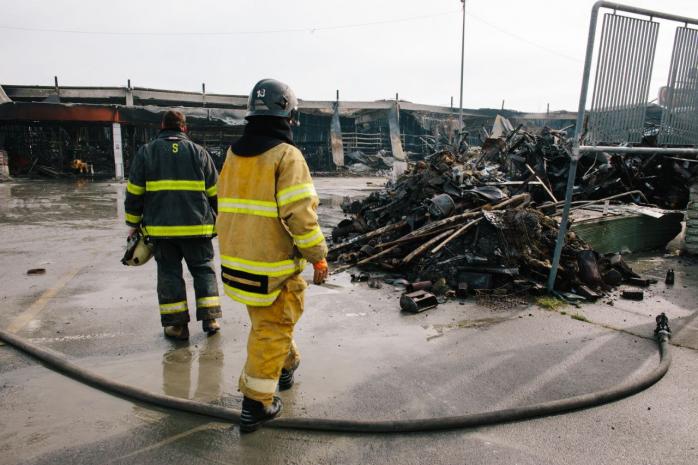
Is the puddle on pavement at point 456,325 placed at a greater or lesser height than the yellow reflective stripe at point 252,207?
lesser

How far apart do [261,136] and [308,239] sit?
69 centimetres

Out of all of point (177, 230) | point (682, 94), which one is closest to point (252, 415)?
point (177, 230)

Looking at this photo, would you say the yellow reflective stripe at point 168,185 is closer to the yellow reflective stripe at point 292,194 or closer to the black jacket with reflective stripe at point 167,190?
the black jacket with reflective stripe at point 167,190

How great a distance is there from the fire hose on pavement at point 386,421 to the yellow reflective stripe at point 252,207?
1.21m

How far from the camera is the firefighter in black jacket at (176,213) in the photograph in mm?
4027

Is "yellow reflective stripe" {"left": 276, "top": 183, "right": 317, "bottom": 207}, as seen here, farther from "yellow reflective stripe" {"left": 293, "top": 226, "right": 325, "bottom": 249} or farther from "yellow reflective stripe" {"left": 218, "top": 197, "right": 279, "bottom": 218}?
"yellow reflective stripe" {"left": 293, "top": 226, "right": 325, "bottom": 249}

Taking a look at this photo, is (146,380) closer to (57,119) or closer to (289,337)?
(289,337)

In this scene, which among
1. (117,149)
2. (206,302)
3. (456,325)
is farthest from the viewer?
(117,149)

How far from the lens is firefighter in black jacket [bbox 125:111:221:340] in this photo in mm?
4027

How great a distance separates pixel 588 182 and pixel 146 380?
26.6 ft

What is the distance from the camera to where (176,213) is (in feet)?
13.2

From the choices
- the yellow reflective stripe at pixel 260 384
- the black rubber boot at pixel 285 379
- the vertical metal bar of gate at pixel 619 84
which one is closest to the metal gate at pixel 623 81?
the vertical metal bar of gate at pixel 619 84

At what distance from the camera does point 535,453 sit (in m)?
2.56

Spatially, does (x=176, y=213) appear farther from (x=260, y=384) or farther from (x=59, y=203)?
(x=59, y=203)
